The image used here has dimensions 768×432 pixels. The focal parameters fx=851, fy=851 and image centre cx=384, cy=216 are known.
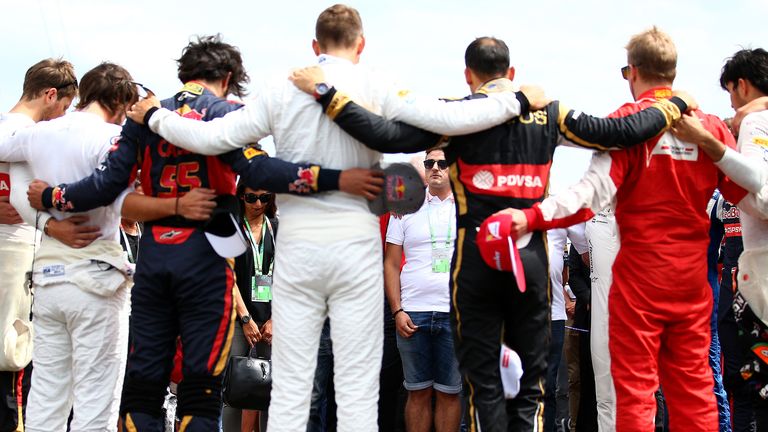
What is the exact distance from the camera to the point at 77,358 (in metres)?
4.95

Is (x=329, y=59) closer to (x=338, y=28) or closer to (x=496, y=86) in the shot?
(x=338, y=28)

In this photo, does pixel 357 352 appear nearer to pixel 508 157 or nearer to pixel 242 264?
pixel 508 157

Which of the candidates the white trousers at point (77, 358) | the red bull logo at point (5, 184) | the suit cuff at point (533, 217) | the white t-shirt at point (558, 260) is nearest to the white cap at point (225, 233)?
the white trousers at point (77, 358)

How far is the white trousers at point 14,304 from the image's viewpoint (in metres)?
5.97

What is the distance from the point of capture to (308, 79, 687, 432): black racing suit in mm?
4465

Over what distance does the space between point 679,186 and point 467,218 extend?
118cm

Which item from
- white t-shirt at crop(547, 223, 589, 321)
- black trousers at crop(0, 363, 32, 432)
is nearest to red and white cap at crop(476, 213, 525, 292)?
white t-shirt at crop(547, 223, 589, 321)

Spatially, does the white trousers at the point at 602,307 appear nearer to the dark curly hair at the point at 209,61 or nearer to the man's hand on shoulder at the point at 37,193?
the dark curly hair at the point at 209,61

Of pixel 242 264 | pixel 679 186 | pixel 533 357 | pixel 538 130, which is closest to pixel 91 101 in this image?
pixel 242 264

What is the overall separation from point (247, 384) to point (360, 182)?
273 cm

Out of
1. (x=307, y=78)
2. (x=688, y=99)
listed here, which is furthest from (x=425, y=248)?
(x=307, y=78)

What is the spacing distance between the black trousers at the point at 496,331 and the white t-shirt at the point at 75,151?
2170mm

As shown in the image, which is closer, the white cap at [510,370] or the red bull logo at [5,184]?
the white cap at [510,370]

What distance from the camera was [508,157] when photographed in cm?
449
